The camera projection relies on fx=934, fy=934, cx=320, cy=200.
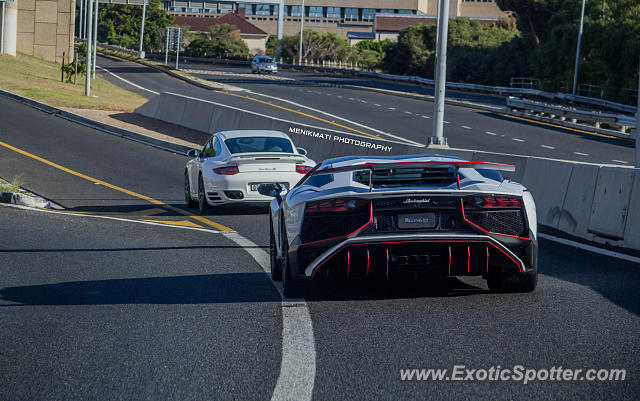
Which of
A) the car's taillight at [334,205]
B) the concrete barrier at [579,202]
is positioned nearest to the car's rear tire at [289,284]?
the car's taillight at [334,205]

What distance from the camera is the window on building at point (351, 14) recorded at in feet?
522

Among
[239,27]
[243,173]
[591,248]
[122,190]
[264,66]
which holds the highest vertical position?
[239,27]

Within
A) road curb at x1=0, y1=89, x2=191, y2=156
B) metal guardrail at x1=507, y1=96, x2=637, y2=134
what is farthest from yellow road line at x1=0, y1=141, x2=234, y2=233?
metal guardrail at x1=507, y1=96, x2=637, y2=134

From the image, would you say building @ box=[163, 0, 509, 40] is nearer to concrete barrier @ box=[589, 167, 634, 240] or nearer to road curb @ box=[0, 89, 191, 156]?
road curb @ box=[0, 89, 191, 156]

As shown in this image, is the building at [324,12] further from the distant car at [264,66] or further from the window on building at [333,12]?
the distant car at [264,66]

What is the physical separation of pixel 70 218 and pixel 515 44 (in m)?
63.1

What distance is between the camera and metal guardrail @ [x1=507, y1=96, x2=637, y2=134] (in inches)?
1484

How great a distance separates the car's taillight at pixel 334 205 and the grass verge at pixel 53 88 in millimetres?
34079

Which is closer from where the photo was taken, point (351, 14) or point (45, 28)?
point (45, 28)

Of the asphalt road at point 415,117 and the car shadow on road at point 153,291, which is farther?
the asphalt road at point 415,117

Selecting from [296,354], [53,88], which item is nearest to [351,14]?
[53,88]

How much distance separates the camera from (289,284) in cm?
795

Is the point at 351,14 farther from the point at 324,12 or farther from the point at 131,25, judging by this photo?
the point at 131,25

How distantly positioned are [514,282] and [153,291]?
10.6ft
